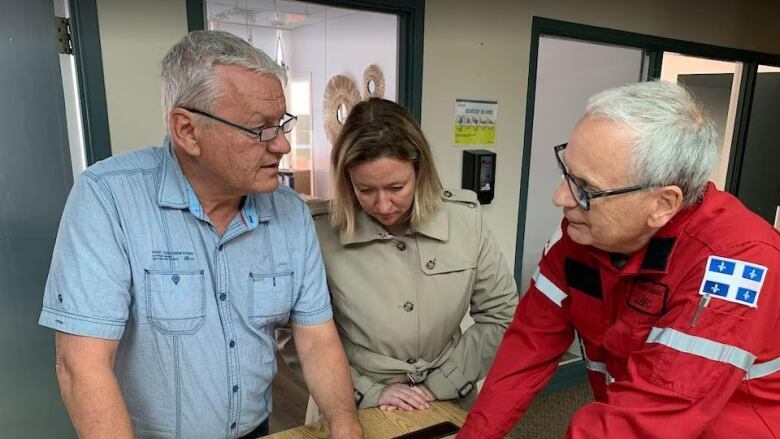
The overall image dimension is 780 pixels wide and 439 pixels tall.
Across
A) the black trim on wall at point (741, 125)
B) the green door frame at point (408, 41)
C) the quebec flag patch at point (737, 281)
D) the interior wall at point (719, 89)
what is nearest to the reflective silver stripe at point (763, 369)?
the quebec flag patch at point (737, 281)

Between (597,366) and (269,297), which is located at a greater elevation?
(269,297)

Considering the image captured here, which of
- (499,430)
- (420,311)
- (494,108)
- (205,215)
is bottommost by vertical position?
(499,430)

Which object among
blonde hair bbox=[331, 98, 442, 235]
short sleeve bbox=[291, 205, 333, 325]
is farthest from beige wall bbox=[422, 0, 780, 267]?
short sleeve bbox=[291, 205, 333, 325]

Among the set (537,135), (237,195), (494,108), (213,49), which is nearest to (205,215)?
(237,195)

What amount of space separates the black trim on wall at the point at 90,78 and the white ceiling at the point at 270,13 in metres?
2.85

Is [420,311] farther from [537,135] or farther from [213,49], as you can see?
[537,135]

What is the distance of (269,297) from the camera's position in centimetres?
117

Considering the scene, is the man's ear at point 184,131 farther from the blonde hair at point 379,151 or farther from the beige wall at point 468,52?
the beige wall at point 468,52

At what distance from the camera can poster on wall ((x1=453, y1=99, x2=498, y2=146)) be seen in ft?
8.20

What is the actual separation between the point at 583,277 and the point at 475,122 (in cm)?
158

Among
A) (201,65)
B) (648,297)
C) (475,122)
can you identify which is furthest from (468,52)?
(648,297)

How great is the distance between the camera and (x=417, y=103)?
233cm

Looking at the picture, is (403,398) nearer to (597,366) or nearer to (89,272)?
(597,366)

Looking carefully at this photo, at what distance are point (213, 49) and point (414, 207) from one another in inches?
25.7
